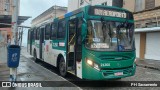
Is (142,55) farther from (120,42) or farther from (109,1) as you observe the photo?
(120,42)

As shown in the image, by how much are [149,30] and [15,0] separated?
1541cm

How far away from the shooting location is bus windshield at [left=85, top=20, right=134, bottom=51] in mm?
9453

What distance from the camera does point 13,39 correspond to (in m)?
10.7

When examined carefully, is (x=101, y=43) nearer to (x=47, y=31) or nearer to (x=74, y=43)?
(x=74, y=43)

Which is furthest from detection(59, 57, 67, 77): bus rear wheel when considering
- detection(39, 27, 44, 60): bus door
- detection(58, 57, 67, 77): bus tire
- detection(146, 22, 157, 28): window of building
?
detection(146, 22, 157, 28): window of building

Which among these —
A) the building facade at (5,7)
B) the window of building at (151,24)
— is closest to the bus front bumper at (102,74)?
the window of building at (151,24)

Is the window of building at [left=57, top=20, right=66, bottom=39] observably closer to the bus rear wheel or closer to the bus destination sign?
the bus rear wheel

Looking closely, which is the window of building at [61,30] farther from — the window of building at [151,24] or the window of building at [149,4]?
the window of building at [149,4]

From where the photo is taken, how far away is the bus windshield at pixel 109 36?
9.45 m

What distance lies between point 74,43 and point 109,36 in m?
1.75

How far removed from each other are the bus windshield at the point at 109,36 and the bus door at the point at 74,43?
76 cm

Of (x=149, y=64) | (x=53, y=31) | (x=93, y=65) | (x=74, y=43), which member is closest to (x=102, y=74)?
(x=93, y=65)

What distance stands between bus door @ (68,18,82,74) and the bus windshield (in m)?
0.76

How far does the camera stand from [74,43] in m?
10.8
